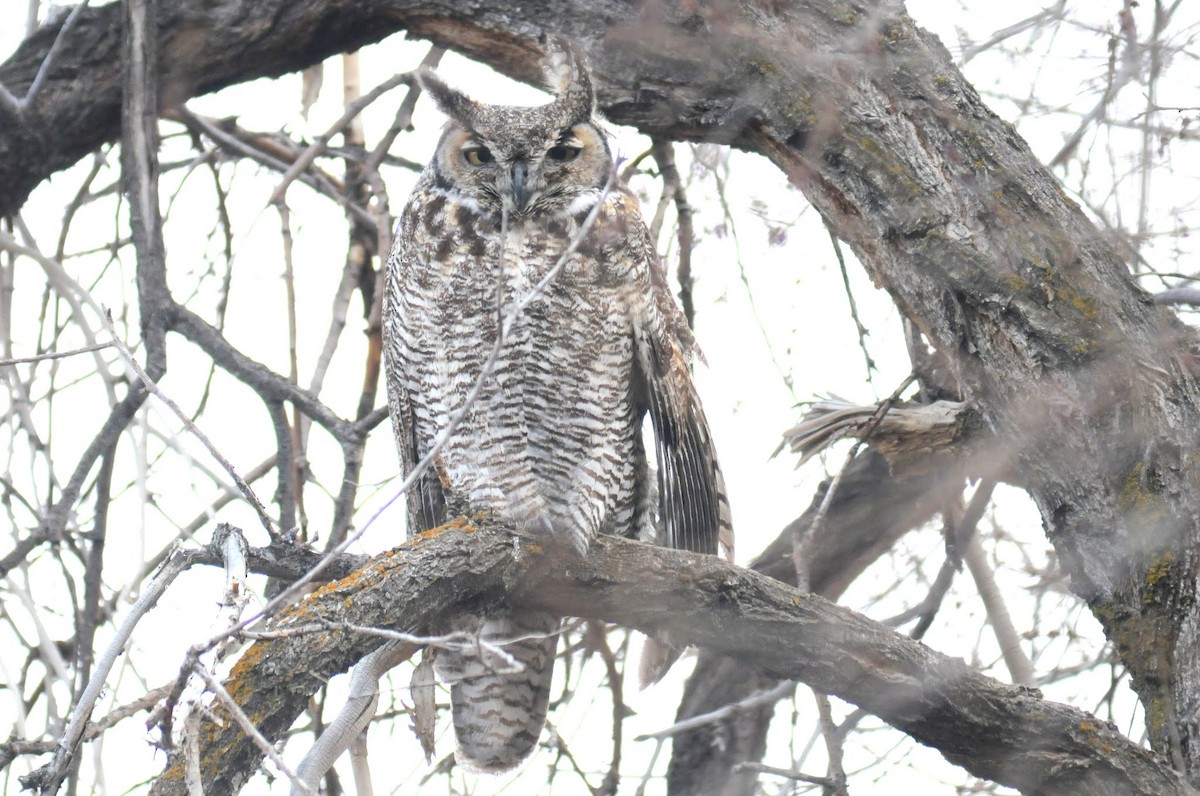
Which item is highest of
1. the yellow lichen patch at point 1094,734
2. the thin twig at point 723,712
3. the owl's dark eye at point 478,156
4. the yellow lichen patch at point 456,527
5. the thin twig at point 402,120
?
the thin twig at point 402,120

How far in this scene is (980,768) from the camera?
251 cm

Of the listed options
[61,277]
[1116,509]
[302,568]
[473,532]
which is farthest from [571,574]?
[61,277]

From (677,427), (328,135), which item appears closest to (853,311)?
(677,427)

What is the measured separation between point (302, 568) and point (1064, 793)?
1428 mm

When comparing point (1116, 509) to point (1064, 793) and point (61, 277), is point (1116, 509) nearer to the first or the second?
point (1064, 793)

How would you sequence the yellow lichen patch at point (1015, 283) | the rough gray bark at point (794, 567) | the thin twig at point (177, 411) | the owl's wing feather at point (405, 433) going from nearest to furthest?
the thin twig at point (177, 411)
the yellow lichen patch at point (1015, 283)
the owl's wing feather at point (405, 433)
the rough gray bark at point (794, 567)

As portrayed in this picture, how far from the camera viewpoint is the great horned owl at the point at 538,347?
3029 millimetres

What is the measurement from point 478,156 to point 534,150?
15cm

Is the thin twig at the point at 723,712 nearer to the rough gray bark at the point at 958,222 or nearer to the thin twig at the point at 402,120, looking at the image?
the rough gray bark at the point at 958,222

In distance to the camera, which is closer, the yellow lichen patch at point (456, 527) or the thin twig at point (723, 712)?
the yellow lichen patch at point (456, 527)

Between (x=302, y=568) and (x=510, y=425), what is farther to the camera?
(x=510, y=425)

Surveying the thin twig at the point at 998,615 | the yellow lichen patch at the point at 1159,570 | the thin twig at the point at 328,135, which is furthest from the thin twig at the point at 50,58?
the yellow lichen patch at the point at 1159,570

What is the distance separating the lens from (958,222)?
2.74 meters

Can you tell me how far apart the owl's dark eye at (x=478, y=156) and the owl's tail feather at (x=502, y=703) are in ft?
3.71
